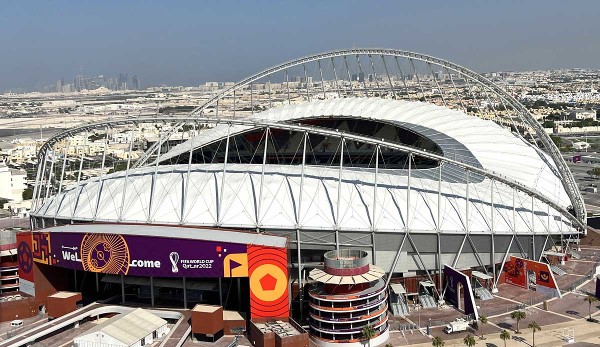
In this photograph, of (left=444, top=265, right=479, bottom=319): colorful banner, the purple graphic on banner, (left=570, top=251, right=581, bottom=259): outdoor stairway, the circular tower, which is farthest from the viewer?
(left=570, top=251, right=581, bottom=259): outdoor stairway

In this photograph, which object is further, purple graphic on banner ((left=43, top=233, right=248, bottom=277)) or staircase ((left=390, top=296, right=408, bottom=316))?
staircase ((left=390, top=296, right=408, bottom=316))

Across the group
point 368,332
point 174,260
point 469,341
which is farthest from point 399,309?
point 174,260

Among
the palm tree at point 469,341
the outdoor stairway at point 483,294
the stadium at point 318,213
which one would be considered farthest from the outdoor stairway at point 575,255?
the palm tree at point 469,341

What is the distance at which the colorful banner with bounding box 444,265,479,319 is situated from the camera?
2107 inches

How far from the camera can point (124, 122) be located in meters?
61.3

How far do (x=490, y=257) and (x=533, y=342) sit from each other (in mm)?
13147

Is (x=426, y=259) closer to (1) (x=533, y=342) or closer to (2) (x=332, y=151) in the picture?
(1) (x=533, y=342)

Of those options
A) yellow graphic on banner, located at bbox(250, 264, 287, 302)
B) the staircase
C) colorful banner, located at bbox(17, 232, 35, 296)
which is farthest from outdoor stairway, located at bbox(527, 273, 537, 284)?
colorful banner, located at bbox(17, 232, 35, 296)

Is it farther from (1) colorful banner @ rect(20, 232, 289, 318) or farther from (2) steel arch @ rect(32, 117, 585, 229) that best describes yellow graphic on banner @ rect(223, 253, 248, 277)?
(2) steel arch @ rect(32, 117, 585, 229)

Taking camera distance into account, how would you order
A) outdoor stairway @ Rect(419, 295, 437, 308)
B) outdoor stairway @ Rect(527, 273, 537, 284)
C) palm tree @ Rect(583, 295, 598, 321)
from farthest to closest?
1. outdoor stairway @ Rect(527, 273, 537, 284)
2. outdoor stairway @ Rect(419, 295, 437, 308)
3. palm tree @ Rect(583, 295, 598, 321)

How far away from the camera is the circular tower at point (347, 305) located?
4991 centimetres

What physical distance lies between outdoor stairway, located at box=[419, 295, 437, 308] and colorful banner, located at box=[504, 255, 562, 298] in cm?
989

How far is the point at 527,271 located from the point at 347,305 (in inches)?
846

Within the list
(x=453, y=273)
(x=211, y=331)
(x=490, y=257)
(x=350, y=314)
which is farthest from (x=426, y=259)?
(x=211, y=331)
